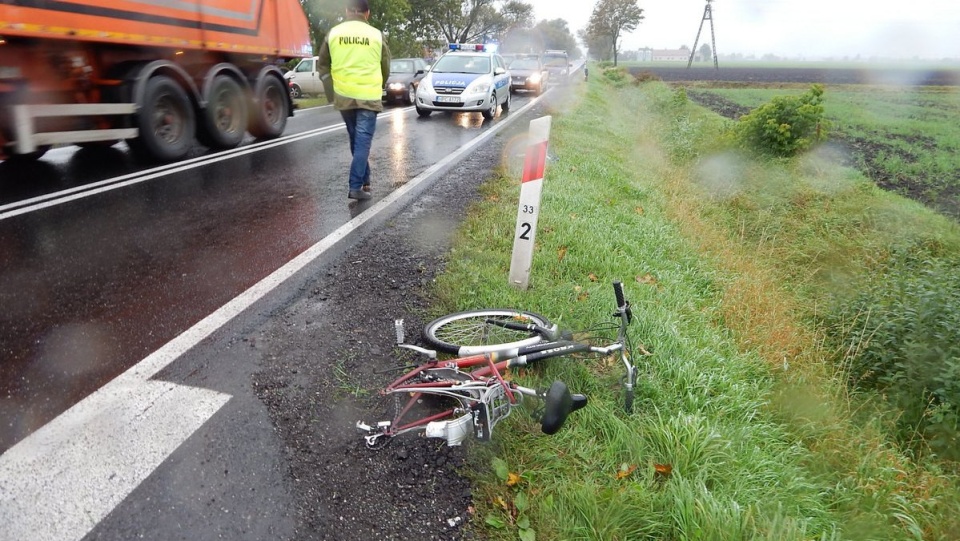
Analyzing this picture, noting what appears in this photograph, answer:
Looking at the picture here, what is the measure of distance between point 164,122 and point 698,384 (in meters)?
7.59

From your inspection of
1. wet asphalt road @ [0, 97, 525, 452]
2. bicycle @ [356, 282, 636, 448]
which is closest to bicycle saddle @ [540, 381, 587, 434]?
bicycle @ [356, 282, 636, 448]

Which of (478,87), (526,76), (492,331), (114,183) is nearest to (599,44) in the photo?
(526,76)

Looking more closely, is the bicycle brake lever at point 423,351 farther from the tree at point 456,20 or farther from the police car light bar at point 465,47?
the tree at point 456,20

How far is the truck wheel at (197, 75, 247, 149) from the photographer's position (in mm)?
8484

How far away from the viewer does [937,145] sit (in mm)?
15555

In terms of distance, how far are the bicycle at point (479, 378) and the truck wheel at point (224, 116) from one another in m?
6.69

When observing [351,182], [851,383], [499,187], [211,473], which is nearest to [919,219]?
[851,383]

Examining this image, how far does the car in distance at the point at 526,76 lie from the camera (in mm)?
22797

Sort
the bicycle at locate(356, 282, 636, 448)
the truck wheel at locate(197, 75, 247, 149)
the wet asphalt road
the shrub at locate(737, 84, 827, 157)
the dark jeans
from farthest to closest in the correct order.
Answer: the shrub at locate(737, 84, 827, 157), the truck wheel at locate(197, 75, 247, 149), the dark jeans, the wet asphalt road, the bicycle at locate(356, 282, 636, 448)

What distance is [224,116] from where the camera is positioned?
353 inches

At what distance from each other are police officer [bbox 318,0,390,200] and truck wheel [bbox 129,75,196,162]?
267 cm

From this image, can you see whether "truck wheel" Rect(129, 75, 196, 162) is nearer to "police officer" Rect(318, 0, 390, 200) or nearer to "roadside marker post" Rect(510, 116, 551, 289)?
"police officer" Rect(318, 0, 390, 200)

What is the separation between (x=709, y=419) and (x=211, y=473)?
7.80 ft

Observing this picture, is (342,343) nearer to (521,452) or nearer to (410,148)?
(521,452)
